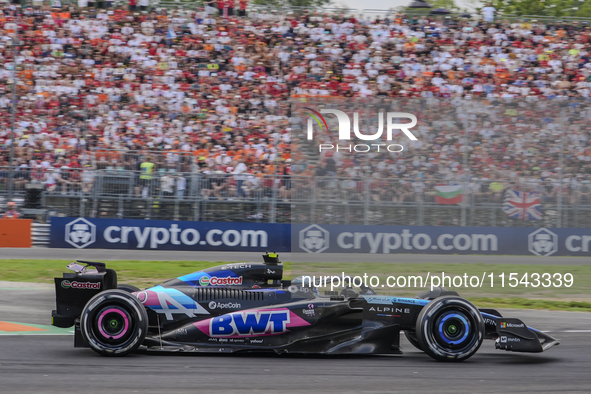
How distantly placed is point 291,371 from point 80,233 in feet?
37.6

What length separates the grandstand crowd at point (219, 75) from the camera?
18.4m

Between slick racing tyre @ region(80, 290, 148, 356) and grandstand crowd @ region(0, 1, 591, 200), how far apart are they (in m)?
10.4

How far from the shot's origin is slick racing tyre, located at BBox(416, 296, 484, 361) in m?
6.62

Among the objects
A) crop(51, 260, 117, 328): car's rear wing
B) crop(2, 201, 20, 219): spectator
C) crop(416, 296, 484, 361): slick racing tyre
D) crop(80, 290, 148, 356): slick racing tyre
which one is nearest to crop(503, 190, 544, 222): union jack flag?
crop(416, 296, 484, 361): slick racing tyre

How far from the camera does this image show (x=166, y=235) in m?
16.8

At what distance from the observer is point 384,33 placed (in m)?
23.1

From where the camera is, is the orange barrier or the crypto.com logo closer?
the crypto.com logo

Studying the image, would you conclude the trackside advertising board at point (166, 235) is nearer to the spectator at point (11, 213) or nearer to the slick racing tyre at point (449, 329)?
the spectator at point (11, 213)

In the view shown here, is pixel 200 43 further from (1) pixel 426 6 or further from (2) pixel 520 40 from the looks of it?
(2) pixel 520 40

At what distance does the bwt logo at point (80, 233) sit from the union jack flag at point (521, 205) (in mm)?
Answer: 11019

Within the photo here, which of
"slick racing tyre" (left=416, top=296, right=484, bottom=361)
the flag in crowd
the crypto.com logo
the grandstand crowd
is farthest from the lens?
the grandstand crowd

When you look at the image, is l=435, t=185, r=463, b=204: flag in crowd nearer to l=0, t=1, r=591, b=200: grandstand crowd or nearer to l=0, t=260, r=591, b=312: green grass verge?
l=0, t=260, r=591, b=312: green grass verge

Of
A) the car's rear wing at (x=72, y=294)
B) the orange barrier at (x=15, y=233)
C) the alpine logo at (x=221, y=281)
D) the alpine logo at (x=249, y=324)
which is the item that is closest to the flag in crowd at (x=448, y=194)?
the alpine logo at (x=249, y=324)

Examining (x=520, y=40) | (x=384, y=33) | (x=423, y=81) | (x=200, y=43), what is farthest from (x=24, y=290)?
(x=520, y=40)
